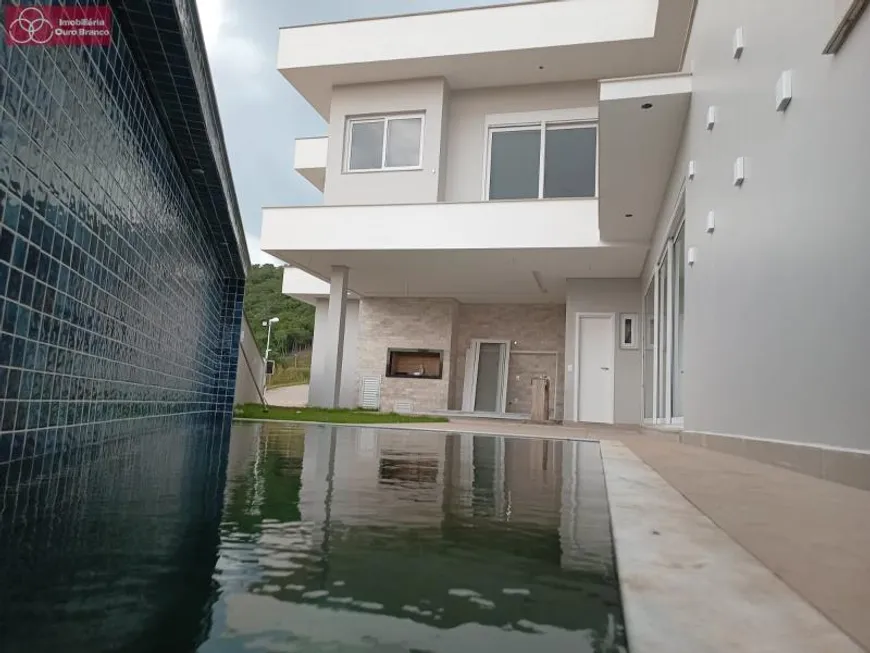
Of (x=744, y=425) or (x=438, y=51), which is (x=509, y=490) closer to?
(x=744, y=425)

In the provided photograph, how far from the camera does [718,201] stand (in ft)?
13.2

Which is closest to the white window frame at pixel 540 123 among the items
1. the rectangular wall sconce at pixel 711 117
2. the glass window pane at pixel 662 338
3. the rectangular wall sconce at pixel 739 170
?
the glass window pane at pixel 662 338

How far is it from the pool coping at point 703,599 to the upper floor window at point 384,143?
9.64 meters

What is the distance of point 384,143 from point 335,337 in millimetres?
3373

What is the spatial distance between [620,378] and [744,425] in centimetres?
689

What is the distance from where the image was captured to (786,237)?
2.65 meters

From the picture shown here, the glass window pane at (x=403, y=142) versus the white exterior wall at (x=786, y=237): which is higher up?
the glass window pane at (x=403, y=142)

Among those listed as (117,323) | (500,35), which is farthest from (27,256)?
(500,35)

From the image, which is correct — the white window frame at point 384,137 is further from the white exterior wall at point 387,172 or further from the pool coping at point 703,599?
the pool coping at point 703,599

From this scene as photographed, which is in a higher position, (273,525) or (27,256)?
(27,256)

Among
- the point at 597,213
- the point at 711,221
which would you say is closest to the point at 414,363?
the point at 597,213

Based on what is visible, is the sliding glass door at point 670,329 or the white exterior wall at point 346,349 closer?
the sliding glass door at point 670,329

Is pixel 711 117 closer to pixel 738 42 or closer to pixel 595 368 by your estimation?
pixel 738 42

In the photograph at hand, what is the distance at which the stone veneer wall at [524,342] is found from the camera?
12805 millimetres
